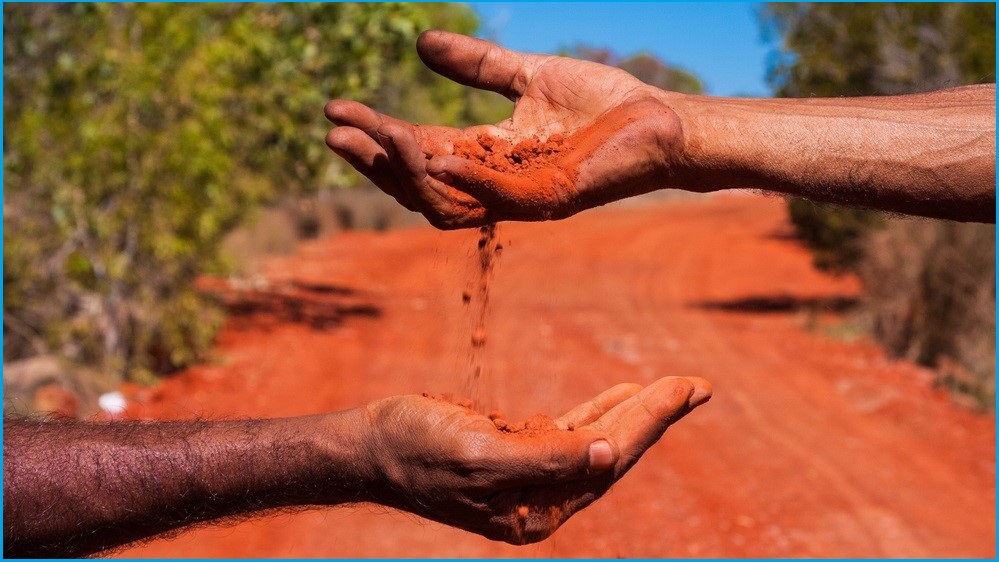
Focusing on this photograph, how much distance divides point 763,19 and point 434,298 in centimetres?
559

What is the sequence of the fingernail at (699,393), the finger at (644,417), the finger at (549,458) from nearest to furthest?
the finger at (549,458) < the finger at (644,417) < the fingernail at (699,393)

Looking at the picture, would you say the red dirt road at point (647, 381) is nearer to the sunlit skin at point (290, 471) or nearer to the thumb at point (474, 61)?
the thumb at point (474, 61)

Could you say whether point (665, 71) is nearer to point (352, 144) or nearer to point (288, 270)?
point (288, 270)

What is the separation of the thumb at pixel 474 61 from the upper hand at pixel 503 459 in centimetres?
101

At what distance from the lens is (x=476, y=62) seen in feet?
9.74

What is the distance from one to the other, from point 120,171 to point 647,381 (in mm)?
4872

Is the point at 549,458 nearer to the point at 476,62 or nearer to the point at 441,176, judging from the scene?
the point at 441,176

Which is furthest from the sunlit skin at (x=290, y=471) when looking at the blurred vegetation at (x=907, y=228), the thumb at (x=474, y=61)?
the blurred vegetation at (x=907, y=228)

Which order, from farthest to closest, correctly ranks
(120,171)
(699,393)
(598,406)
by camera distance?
1. (120,171)
2. (598,406)
3. (699,393)

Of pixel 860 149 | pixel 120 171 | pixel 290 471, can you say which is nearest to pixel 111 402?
pixel 120 171

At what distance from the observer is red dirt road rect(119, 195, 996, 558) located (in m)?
6.01

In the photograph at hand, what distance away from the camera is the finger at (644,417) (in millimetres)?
2359

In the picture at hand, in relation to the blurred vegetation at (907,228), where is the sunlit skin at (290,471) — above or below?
below

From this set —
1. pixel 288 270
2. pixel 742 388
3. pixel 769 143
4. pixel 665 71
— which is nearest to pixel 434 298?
pixel 288 270
